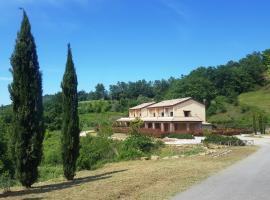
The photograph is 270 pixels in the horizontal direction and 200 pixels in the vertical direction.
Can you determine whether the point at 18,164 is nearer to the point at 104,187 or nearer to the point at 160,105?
the point at 104,187

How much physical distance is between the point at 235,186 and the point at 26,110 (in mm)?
8633

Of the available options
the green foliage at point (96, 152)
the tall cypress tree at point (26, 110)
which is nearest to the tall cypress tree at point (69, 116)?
the tall cypress tree at point (26, 110)

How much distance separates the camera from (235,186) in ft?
51.7

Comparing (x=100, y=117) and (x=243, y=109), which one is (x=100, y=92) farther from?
→ (x=243, y=109)

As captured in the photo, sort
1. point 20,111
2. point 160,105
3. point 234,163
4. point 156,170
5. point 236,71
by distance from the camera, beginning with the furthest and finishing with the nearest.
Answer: point 236,71 → point 160,105 → point 234,163 → point 156,170 → point 20,111

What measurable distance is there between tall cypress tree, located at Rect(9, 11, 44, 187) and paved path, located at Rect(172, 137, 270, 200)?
6590mm

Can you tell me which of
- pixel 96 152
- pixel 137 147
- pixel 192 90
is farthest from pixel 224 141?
pixel 192 90

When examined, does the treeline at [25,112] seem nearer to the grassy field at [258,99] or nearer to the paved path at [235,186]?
the paved path at [235,186]

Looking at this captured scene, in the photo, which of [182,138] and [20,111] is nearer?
[20,111]

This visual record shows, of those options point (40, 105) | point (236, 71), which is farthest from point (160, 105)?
point (40, 105)

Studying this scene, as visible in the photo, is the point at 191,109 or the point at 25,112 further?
the point at 191,109

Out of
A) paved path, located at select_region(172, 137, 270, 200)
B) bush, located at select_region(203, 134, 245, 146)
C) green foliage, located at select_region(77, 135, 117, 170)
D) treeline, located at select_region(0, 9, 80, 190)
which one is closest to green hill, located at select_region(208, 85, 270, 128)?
bush, located at select_region(203, 134, 245, 146)

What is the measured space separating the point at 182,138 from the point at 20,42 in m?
37.5

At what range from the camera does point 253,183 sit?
16.5 meters
